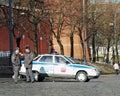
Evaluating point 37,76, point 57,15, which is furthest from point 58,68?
point 57,15

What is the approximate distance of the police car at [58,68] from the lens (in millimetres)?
28328

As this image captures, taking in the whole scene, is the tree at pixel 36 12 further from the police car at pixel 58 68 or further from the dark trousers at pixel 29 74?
the dark trousers at pixel 29 74

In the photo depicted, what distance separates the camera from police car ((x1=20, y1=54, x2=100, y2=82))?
92.9 feet

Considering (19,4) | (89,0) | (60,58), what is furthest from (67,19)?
(60,58)

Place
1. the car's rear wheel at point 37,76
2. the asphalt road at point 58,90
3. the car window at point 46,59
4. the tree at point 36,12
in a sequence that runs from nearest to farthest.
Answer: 1. the asphalt road at point 58,90
2. the car's rear wheel at point 37,76
3. the car window at point 46,59
4. the tree at point 36,12

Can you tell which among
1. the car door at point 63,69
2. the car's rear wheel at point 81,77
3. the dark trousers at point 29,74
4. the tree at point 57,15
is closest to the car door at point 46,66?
the car door at point 63,69

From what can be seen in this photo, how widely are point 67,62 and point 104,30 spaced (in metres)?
41.4

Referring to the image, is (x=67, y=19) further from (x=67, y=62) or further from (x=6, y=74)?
(x=67, y=62)

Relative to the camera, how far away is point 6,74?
3575 centimetres

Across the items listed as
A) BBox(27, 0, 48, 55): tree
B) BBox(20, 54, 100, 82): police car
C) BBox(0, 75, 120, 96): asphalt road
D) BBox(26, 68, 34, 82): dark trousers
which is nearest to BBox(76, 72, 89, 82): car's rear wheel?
BBox(20, 54, 100, 82): police car

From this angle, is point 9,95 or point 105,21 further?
point 105,21

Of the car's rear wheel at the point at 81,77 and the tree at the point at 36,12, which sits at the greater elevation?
the tree at the point at 36,12

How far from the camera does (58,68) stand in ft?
93.2

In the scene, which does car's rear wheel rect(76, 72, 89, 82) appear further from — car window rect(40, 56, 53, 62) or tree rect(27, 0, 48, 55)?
tree rect(27, 0, 48, 55)
